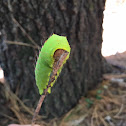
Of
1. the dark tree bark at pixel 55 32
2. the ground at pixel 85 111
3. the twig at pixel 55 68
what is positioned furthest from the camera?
the ground at pixel 85 111

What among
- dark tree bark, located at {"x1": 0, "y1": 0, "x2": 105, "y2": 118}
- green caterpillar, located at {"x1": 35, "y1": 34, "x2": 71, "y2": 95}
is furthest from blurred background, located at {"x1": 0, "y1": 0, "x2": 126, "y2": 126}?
green caterpillar, located at {"x1": 35, "y1": 34, "x2": 71, "y2": 95}

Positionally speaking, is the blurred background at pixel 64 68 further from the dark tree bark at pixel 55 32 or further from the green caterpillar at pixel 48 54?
the green caterpillar at pixel 48 54

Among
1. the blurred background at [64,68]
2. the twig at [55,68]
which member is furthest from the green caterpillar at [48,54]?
the blurred background at [64,68]

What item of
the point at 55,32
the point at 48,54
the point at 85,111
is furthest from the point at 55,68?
the point at 85,111

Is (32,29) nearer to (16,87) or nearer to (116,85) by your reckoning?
(16,87)

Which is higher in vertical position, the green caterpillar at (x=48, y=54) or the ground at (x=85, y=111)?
the green caterpillar at (x=48, y=54)

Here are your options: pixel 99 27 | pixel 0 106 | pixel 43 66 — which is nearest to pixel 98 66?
pixel 99 27

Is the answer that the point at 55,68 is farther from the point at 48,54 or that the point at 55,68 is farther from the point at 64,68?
the point at 64,68
